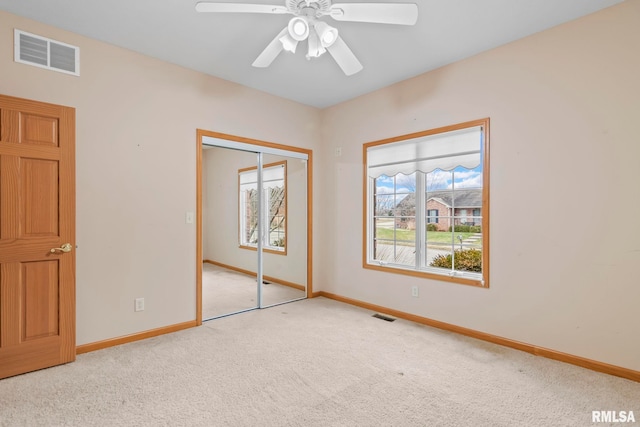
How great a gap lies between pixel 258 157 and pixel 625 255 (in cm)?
372

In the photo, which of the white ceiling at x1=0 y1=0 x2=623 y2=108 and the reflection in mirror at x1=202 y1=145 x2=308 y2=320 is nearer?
the white ceiling at x1=0 y1=0 x2=623 y2=108

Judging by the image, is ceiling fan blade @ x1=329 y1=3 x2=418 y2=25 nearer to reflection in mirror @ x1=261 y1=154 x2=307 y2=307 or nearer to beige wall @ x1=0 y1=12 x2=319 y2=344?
beige wall @ x1=0 y1=12 x2=319 y2=344

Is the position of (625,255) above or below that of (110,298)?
above

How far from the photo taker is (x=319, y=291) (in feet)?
15.6

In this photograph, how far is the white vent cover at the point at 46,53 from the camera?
8.32ft

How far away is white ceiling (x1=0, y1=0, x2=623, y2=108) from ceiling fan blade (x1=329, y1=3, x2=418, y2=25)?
1.33 ft

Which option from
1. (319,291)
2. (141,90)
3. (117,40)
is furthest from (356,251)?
(117,40)

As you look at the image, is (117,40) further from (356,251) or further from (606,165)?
(606,165)

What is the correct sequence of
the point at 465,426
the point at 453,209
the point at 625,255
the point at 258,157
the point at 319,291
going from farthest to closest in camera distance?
the point at 319,291
the point at 258,157
the point at 453,209
the point at 625,255
the point at 465,426

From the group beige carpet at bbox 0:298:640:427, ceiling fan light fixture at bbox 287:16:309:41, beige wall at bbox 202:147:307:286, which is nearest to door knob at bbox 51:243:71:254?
beige carpet at bbox 0:298:640:427

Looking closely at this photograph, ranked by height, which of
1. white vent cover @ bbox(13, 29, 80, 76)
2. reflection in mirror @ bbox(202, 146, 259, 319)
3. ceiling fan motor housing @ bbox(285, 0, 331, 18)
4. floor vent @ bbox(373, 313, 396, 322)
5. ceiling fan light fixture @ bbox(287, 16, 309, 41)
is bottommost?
floor vent @ bbox(373, 313, 396, 322)

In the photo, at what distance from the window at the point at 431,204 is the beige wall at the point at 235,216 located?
1006mm

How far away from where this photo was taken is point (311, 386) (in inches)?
89.4

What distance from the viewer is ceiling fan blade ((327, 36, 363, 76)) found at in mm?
2131
